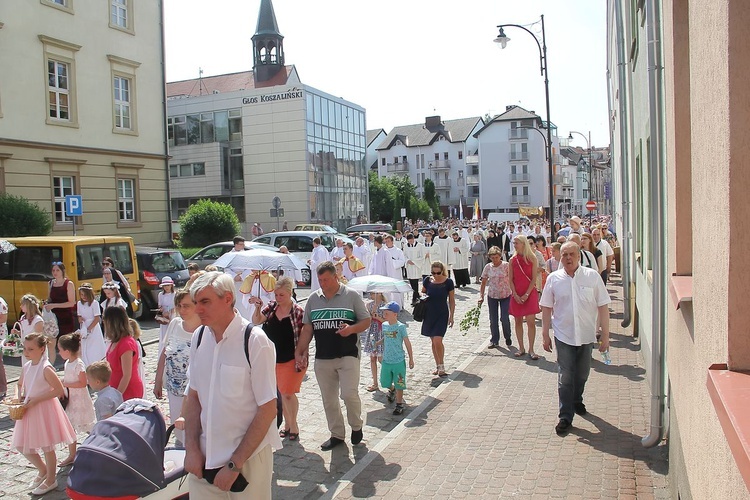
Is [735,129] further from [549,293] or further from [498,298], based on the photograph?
[498,298]

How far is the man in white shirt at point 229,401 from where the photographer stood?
379 centimetres

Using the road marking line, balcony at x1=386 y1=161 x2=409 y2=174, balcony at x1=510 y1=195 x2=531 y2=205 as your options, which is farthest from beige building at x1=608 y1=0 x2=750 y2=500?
balcony at x1=386 y1=161 x2=409 y2=174

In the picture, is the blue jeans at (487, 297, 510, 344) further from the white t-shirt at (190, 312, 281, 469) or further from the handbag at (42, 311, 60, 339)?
the white t-shirt at (190, 312, 281, 469)

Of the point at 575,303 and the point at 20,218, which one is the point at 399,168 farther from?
the point at 575,303

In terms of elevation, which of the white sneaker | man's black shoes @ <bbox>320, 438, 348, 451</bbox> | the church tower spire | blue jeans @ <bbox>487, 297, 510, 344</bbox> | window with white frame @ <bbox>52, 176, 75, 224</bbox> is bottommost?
the white sneaker

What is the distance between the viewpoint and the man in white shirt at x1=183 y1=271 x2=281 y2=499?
379cm

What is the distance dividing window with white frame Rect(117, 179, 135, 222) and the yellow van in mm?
14979

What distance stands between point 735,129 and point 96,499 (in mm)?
3749

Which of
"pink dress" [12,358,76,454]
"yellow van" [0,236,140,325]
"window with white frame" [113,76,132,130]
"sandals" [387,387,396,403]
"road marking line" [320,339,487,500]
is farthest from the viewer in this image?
"window with white frame" [113,76,132,130]

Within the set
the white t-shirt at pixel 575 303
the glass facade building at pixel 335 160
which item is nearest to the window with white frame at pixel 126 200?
the glass facade building at pixel 335 160

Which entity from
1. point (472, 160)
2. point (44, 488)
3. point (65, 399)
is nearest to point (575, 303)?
point (65, 399)

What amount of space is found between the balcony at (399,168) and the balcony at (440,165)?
12.0ft

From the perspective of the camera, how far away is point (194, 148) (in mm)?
49844

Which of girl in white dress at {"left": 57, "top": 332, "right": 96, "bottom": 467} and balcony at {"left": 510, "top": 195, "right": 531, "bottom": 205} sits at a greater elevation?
balcony at {"left": 510, "top": 195, "right": 531, "bottom": 205}
